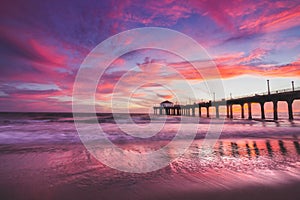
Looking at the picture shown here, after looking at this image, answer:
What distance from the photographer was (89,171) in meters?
5.60

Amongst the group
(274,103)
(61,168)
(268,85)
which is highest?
(268,85)

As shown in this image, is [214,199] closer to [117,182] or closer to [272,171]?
[117,182]

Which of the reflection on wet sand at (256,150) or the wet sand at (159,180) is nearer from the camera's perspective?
the wet sand at (159,180)

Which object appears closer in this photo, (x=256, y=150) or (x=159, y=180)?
(x=159, y=180)

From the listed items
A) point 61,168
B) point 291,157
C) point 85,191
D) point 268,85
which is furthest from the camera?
point 268,85

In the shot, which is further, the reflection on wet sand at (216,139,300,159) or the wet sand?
the reflection on wet sand at (216,139,300,159)

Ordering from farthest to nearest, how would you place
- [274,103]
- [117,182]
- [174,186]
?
[274,103]
[117,182]
[174,186]

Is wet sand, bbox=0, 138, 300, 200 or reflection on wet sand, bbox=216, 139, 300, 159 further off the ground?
wet sand, bbox=0, 138, 300, 200

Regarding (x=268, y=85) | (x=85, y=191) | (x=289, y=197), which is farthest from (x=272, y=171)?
(x=268, y=85)

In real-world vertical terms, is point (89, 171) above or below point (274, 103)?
below

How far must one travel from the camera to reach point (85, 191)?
4074 millimetres

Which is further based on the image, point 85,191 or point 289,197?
point 85,191

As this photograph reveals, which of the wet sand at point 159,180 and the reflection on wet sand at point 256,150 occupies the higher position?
the wet sand at point 159,180

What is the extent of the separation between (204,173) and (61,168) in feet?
14.5
